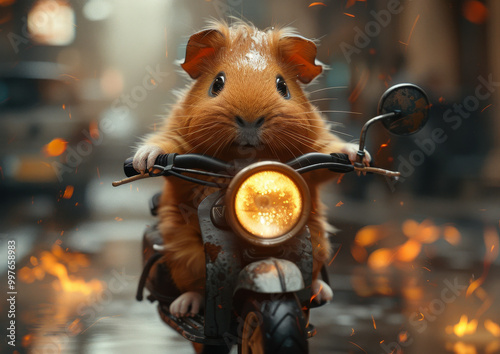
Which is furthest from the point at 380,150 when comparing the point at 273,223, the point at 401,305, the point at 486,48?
the point at 273,223

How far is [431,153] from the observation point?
25.0 feet

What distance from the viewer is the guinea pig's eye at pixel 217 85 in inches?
79.6

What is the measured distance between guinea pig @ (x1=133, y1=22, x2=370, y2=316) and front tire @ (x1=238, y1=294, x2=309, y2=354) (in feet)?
1.70

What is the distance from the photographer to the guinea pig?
1.93 m

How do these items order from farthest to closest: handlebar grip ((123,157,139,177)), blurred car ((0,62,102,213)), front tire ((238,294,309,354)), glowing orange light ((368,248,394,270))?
blurred car ((0,62,102,213)) < glowing orange light ((368,248,394,270)) < handlebar grip ((123,157,139,177)) < front tire ((238,294,309,354))

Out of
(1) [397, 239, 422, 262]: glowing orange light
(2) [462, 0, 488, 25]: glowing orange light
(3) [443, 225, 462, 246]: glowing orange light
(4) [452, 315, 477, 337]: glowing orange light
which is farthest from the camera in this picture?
(2) [462, 0, 488, 25]: glowing orange light

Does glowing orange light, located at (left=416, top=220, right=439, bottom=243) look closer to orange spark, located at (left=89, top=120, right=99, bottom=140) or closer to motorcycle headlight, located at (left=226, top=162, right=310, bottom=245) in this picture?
orange spark, located at (left=89, top=120, right=99, bottom=140)

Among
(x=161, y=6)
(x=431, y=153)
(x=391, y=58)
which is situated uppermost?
(x=161, y=6)

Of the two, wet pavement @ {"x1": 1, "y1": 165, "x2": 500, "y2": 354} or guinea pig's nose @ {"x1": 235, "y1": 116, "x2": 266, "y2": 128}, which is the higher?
guinea pig's nose @ {"x1": 235, "y1": 116, "x2": 266, "y2": 128}

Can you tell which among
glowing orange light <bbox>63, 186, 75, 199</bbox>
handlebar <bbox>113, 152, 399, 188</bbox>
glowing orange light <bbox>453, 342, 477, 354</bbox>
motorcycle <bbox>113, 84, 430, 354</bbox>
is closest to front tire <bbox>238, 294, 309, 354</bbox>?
motorcycle <bbox>113, 84, 430, 354</bbox>

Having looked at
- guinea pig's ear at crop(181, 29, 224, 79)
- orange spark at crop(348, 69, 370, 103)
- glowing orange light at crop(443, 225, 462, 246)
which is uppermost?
guinea pig's ear at crop(181, 29, 224, 79)

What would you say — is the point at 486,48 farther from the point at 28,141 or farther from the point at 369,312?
the point at 28,141

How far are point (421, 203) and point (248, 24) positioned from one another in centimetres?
581

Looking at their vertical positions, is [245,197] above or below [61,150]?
above
